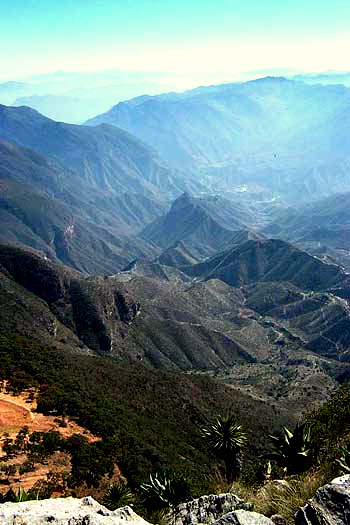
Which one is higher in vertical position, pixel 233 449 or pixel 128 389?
pixel 233 449

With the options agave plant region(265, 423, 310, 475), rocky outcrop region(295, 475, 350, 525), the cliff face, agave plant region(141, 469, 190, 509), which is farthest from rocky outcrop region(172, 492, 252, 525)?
the cliff face

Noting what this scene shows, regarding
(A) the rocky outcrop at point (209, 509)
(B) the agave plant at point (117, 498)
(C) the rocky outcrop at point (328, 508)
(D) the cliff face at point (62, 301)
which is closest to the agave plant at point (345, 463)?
(C) the rocky outcrop at point (328, 508)

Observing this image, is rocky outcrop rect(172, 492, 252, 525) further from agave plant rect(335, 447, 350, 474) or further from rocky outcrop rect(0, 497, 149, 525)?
agave plant rect(335, 447, 350, 474)

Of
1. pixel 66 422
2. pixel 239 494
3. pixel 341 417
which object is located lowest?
pixel 66 422

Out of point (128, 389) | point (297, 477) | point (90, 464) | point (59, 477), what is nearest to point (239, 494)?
point (297, 477)

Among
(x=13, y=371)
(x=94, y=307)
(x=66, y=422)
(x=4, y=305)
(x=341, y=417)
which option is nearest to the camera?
(x=341, y=417)

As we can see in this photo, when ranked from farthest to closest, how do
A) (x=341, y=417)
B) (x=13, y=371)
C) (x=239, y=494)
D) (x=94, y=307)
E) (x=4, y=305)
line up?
(x=94, y=307), (x=4, y=305), (x=13, y=371), (x=341, y=417), (x=239, y=494)

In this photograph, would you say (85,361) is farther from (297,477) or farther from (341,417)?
(297,477)
